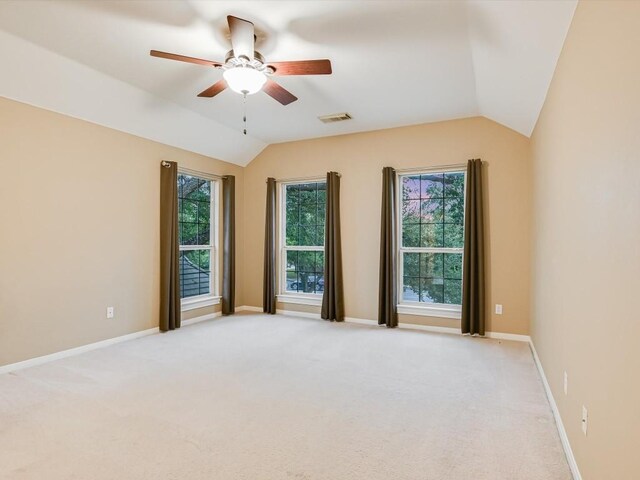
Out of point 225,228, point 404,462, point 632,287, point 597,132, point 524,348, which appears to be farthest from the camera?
point 225,228

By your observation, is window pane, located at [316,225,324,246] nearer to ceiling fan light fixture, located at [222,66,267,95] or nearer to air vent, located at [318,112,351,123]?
air vent, located at [318,112,351,123]

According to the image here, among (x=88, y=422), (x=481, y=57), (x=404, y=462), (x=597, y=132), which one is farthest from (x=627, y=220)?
(x=88, y=422)

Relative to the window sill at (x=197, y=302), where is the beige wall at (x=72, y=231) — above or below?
above

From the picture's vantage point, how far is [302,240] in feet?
19.6

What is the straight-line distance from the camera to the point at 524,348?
4.12 metres

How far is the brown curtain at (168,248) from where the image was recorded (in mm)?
4781

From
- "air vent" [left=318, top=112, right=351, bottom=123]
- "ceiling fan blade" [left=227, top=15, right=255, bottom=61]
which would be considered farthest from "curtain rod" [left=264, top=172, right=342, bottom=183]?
"ceiling fan blade" [left=227, top=15, right=255, bottom=61]

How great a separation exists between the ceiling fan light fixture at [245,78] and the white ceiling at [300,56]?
12.4 inches

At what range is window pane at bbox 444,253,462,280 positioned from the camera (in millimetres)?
4879

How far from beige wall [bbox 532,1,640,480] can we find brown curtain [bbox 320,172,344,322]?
3057mm

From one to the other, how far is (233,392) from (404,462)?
4.75ft

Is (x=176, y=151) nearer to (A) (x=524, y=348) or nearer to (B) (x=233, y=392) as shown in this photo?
(B) (x=233, y=392)

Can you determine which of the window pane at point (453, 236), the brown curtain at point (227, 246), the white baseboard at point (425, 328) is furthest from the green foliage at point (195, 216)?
the window pane at point (453, 236)

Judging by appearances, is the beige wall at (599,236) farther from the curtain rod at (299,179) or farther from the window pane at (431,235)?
the curtain rod at (299,179)
